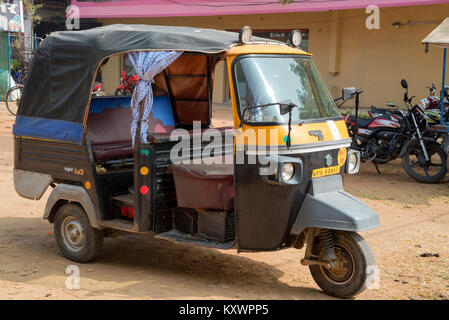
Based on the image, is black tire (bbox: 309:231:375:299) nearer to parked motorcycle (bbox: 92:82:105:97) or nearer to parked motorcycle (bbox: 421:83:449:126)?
parked motorcycle (bbox: 92:82:105:97)

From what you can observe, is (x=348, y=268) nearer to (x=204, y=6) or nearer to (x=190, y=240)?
(x=190, y=240)

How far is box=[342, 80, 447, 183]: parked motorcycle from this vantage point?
1031cm

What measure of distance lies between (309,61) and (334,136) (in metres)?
0.89

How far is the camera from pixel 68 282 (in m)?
5.27

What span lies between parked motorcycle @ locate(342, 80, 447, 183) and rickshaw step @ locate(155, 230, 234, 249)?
18.6ft

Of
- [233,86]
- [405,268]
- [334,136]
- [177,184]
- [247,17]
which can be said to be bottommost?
[405,268]

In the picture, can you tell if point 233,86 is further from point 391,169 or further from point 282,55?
point 391,169

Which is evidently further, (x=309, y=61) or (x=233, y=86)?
(x=309, y=61)

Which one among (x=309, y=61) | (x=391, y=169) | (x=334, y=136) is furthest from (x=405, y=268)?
Result: (x=391, y=169)

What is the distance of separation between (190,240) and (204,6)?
20.2 m

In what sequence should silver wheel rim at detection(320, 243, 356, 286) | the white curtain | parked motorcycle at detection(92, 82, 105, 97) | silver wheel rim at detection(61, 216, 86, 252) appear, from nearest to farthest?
1. silver wheel rim at detection(320, 243, 356, 286)
2. the white curtain
3. silver wheel rim at detection(61, 216, 86, 252)
4. parked motorcycle at detection(92, 82, 105, 97)

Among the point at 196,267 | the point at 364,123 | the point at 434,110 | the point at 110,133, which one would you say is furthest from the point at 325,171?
the point at 434,110

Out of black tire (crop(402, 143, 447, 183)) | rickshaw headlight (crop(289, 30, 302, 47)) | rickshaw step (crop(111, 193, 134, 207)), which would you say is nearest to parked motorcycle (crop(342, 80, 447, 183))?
black tire (crop(402, 143, 447, 183))

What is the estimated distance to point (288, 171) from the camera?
4.73m
